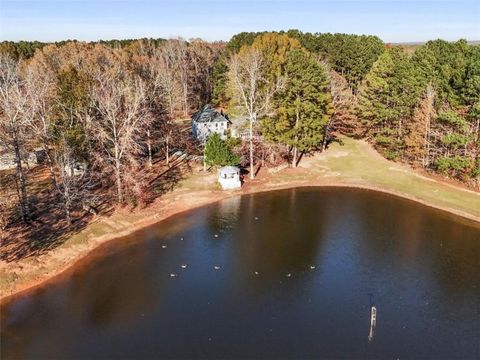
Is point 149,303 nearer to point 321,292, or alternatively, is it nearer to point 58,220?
point 321,292

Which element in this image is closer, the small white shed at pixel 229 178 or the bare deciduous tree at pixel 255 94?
the small white shed at pixel 229 178

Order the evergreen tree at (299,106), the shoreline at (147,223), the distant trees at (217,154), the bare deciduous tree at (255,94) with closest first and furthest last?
the shoreline at (147,223)
the distant trees at (217,154)
the bare deciduous tree at (255,94)
the evergreen tree at (299,106)

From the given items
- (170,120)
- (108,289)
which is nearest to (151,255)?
(108,289)

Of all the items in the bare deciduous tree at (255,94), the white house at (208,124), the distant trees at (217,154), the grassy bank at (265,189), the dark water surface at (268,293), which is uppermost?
the bare deciduous tree at (255,94)

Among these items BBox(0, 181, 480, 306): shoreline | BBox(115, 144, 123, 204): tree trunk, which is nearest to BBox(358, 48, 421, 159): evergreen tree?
BBox(0, 181, 480, 306): shoreline

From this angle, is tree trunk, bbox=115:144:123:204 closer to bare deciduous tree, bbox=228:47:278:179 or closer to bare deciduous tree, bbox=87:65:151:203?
bare deciduous tree, bbox=87:65:151:203

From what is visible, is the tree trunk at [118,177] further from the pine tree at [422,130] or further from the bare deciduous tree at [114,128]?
the pine tree at [422,130]

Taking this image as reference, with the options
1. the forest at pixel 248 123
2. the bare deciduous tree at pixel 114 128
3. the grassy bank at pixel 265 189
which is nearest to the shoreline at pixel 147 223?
the grassy bank at pixel 265 189

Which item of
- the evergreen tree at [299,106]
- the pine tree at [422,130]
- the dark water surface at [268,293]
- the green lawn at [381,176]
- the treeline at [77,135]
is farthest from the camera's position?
the evergreen tree at [299,106]
